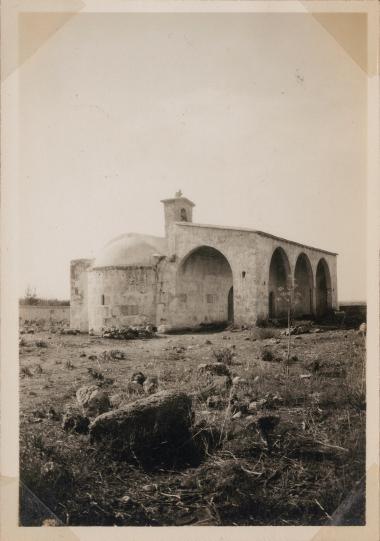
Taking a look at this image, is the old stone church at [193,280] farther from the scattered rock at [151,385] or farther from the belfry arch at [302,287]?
the scattered rock at [151,385]

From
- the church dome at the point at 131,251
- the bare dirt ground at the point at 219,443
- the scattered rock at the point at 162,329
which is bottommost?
the bare dirt ground at the point at 219,443

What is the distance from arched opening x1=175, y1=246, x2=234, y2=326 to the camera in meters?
8.02

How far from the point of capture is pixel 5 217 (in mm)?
5543

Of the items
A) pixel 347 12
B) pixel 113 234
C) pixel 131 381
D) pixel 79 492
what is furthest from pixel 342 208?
pixel 79 492

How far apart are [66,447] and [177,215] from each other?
148 inches

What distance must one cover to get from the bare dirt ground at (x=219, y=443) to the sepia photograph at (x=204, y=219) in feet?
0.06

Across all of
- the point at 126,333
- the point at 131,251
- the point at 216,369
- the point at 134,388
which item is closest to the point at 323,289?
the point at 216,369

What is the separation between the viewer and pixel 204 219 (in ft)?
21.9

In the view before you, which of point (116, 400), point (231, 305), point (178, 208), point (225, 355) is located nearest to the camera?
point (116, 400)

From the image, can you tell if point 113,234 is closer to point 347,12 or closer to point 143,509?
point 143,509

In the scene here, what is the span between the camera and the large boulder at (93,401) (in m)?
5.39

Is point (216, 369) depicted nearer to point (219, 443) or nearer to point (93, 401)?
point (219, 443)

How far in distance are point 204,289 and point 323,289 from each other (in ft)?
7.31

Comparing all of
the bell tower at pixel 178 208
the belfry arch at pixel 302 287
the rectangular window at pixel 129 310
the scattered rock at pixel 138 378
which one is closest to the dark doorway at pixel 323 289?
the belfry arch at pixel 302 287
